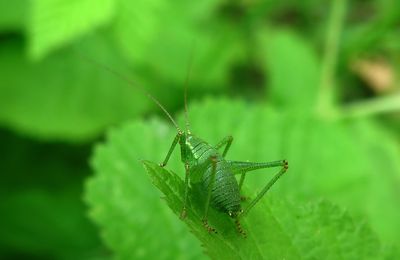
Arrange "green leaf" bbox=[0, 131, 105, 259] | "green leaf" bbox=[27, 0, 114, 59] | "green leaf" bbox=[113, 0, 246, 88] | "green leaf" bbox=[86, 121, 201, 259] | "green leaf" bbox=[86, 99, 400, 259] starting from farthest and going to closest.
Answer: "green leaf" bbox=[113, 0, 246, 88]
"green leaf" bbox=[0, 131, 105, 259]
"green leaf" bbox=[27, 0, 114, 59]
"green leaf" bbox=[86, 121, 201, 259]
"green leaf" bbox=[86, 99, 400, 259]

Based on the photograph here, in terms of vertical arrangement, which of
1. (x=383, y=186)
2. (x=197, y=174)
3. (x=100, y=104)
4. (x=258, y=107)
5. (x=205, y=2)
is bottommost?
(x=197, y=174)

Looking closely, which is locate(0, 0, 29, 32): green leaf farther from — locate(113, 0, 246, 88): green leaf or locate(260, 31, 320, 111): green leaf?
locate(260, 31, 320, 111): green leaf

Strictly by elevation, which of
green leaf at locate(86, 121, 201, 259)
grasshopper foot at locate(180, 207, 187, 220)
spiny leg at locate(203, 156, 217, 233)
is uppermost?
green leaf at locate(86, 121, 201, 259)

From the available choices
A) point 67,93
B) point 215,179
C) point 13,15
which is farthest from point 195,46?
point 215,179

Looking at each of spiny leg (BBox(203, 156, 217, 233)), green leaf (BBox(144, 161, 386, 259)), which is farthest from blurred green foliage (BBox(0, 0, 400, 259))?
spiny leg (BBox(203, 156, 217, 233))

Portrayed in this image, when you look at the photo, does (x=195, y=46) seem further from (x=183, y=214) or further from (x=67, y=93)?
(x=183, y=214)

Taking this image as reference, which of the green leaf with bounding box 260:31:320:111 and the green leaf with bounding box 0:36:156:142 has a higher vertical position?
the green leaf with bounding box 0:36:156:142

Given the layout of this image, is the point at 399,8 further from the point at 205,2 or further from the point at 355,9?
the point at 205,2

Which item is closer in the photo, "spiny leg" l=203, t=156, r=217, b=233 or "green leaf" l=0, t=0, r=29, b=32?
"spiny leg" l=203, t=156, r=217, b=233

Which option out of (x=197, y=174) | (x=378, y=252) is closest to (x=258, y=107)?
(x=197, y=174)
